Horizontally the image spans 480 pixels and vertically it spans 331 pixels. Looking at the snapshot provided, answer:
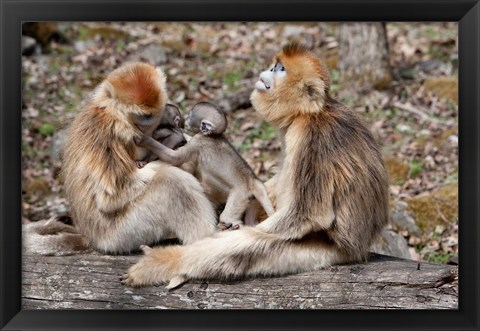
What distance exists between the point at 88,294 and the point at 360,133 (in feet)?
7.84

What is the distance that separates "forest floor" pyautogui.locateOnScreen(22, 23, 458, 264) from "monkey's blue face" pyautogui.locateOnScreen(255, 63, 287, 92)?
3694 mm

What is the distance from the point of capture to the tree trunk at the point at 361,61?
512 inches

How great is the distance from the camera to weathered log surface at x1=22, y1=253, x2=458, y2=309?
217 inches

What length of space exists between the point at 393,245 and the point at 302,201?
3.14m

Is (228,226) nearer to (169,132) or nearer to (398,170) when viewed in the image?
(169,132)

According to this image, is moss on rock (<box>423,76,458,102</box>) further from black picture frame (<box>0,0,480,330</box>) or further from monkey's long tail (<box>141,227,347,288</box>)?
monkey's long tail (<box>141,227,347,288</box>)

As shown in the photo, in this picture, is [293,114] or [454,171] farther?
[454,171]

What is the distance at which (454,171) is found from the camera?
10.7 metres

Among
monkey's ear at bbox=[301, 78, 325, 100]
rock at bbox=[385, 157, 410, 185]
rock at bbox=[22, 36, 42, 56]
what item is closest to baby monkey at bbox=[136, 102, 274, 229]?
monkey's ear at bbox=[301, 78, 325, 100]

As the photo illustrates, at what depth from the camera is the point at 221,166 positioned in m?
5.94

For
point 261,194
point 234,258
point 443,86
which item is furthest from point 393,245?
point 443,86
